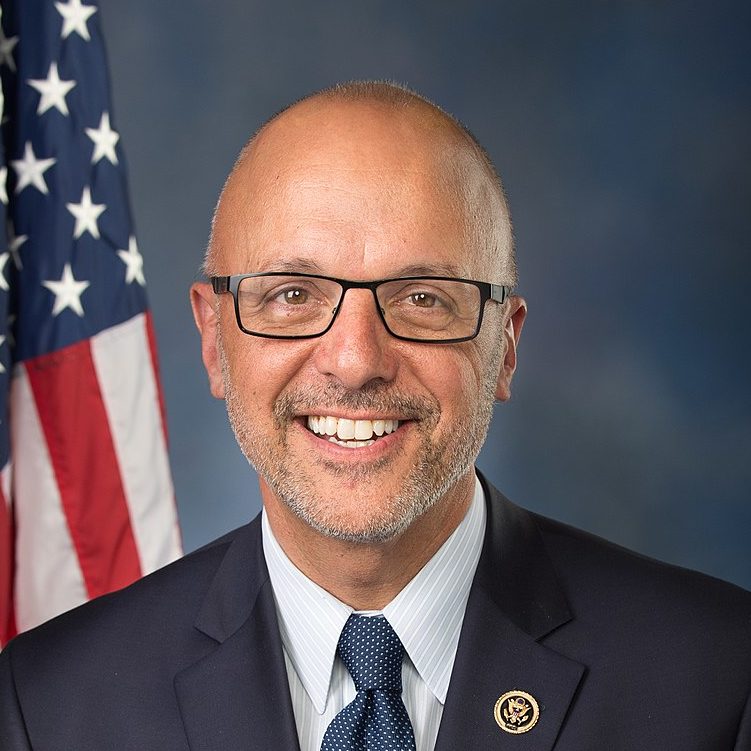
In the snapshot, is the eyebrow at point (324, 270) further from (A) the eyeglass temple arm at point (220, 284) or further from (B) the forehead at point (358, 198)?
(A) the eyeglass temple arm at point (220, 284)

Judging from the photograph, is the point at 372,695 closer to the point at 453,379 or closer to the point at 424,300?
the point at 453,379

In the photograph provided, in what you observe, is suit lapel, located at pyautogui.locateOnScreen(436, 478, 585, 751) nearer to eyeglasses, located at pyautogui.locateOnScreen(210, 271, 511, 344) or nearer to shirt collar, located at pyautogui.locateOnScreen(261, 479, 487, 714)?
shirt collar, located at pyautogui.locateOnScreen(261, 479, 487, 714)

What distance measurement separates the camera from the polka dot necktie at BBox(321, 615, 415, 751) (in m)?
2.49

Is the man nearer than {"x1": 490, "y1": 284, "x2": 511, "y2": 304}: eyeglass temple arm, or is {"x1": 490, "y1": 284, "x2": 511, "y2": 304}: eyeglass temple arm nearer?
the man

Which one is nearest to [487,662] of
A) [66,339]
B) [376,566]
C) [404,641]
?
[404,641]

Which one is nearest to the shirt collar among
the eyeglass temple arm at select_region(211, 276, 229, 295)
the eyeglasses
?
the eyeglasses

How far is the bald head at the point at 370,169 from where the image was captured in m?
2.50

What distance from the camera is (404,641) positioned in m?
2.57

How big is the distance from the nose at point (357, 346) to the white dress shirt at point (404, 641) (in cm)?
46

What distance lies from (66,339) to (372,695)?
6.09 feet

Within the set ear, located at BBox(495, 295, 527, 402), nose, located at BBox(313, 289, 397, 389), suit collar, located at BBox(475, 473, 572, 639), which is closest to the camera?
nose, located at BBox(313, 289, 397, 389)

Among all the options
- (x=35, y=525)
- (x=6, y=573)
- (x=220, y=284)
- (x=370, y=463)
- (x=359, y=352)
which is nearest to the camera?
(x=359, y=352)

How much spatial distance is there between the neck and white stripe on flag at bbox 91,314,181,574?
148 cm

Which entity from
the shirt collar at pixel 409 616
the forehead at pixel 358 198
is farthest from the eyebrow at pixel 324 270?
the shirt collar at pixel 409 616
